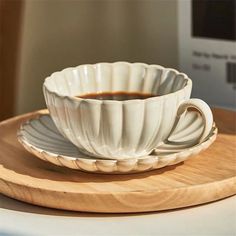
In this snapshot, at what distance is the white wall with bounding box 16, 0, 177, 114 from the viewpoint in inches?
38.0

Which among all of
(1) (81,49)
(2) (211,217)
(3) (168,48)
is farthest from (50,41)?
(2) (211,217)

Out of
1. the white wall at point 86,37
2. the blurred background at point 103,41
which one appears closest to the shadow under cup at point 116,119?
the blurred background at point 103,41

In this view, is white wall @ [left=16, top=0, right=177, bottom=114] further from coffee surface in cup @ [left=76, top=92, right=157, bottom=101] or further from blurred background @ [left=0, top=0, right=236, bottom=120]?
coffee surface in cup @ [left=76, top=92, right=157, bottom=101]

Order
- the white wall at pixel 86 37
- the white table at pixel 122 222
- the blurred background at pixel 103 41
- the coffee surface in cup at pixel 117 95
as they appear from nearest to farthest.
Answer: the white table at pixel 122 222 < the coffee surface in cup at pixel 117 95 < the blurred background at pixel 103 41 < the white wall at pixel 86 37

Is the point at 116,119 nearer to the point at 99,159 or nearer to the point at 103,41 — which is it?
the point at 99,159

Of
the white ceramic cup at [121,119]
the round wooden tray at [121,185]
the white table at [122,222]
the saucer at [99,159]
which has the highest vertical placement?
the white ceramic cup at [121,119]

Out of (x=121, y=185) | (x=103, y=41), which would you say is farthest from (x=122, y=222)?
(x=103, y=41)

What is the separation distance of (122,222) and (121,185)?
37mm

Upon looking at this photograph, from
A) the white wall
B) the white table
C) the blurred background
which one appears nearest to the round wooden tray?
the white table

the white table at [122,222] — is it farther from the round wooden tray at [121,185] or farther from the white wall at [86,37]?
the white wall at [86,37]

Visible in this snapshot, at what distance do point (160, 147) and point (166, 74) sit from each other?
8cm

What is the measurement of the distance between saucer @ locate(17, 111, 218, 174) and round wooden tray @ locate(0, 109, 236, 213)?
0.01m

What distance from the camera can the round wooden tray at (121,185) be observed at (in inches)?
20.8

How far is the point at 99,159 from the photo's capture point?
59 cm
